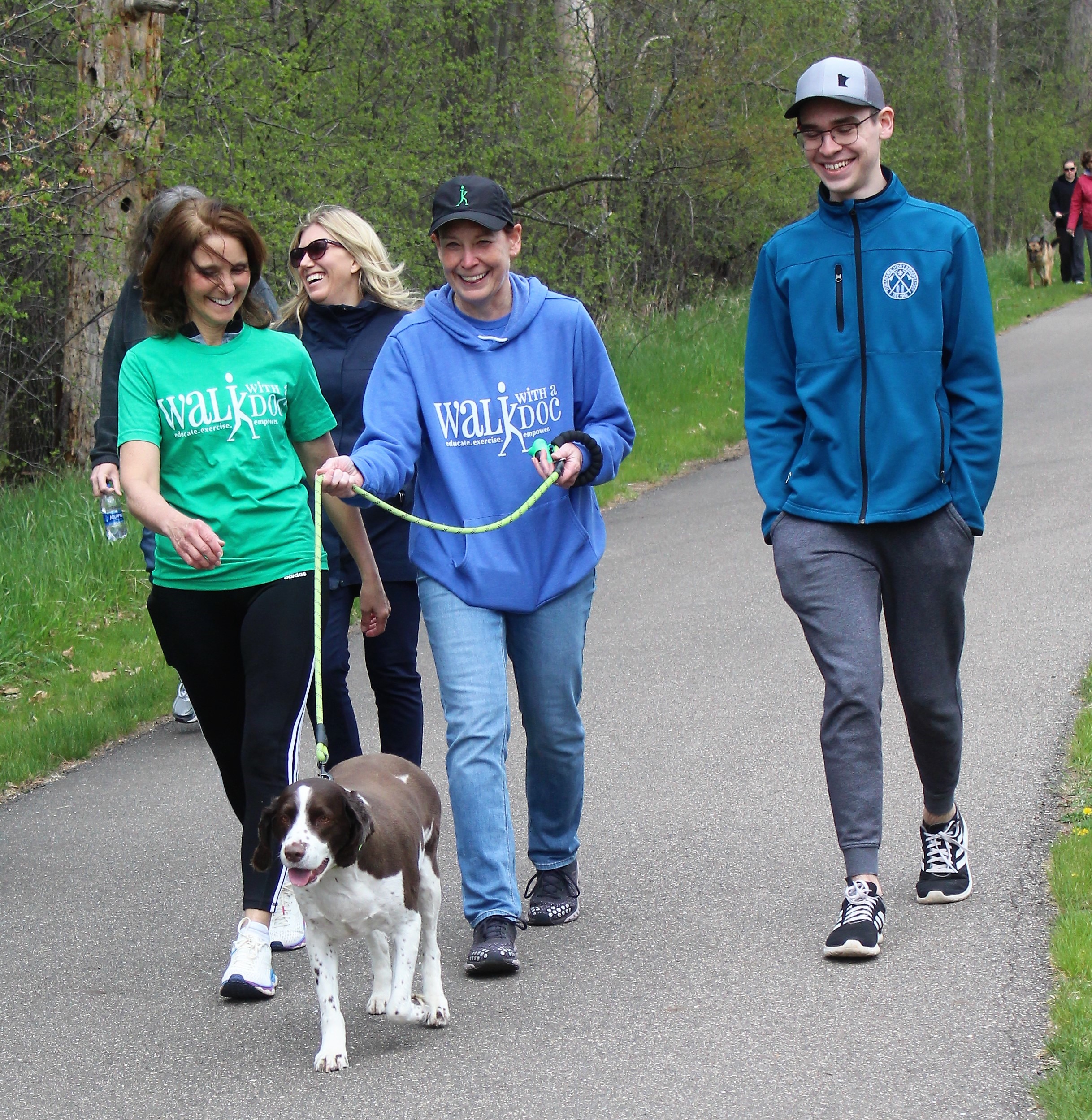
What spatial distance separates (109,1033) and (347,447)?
2.22m

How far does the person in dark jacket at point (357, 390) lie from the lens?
18.4 feet

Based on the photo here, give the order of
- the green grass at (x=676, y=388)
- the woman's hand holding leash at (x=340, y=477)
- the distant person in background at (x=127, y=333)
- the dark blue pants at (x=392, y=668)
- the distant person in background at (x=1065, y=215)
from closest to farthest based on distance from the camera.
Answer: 1. the woman's hand holding leash at (x=340, y=477)
2. the distant person in background at (x=127, y=333)
3. the dark blue pants at (x=392, y=668)
4. the green grass at (x=676, y=388)
5. the distant person in background at (x=1065, y=215)

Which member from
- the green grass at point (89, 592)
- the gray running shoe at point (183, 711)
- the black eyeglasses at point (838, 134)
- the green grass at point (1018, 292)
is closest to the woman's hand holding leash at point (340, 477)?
the black eyeglasses at point (838, 134)

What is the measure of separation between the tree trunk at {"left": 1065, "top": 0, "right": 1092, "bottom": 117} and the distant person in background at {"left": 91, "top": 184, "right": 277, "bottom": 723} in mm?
31248

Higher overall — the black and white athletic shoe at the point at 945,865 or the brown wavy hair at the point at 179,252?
the brown wavy hair at the point at 179,252

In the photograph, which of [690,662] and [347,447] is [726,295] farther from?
[347,447]

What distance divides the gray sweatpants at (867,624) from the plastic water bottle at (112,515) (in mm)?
2216

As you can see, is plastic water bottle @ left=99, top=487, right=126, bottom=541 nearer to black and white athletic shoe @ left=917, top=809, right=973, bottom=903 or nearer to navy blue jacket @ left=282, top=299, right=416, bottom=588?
navy blue jacket @ left=282, top=299, right=416, bottom=588

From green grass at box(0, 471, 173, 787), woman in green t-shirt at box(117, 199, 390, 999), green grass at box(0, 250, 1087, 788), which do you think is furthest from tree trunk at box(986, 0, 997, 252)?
woman in green t-shirt at box(117, 199, 390, 999)

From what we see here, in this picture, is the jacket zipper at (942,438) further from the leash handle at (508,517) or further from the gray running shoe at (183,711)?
the gray running shoe at (183,711)

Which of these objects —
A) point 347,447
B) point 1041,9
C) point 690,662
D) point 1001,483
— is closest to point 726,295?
point 1001,483

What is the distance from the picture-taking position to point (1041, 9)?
41.5m

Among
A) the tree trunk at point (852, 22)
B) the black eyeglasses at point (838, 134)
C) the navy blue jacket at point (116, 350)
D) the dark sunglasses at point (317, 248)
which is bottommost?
the navy blue jacket at point (116, 350)

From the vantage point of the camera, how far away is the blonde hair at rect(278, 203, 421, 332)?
18.9 ft
